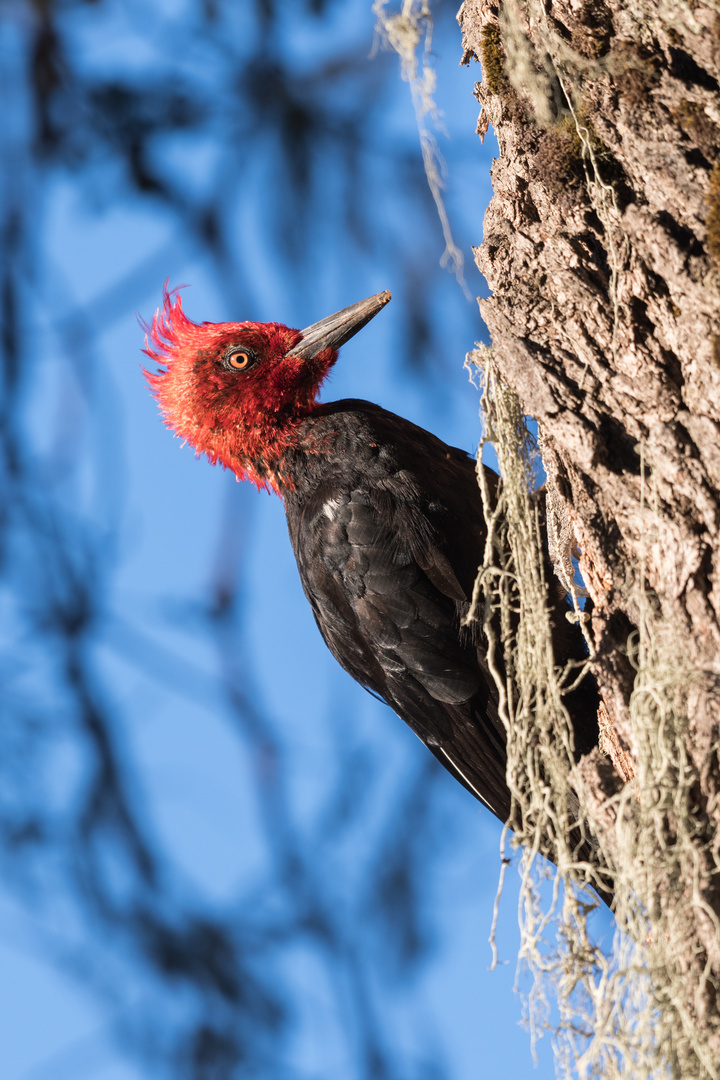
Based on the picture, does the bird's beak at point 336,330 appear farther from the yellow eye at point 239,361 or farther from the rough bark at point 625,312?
the rough bark at point 625,312

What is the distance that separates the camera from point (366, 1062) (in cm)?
472

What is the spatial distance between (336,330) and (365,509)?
21.1 inches

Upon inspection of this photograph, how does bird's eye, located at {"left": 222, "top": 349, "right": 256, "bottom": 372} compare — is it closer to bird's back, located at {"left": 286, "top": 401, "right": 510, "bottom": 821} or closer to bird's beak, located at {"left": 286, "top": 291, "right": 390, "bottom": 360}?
bird's beak, located at {"left": 286, "top": 291, "right": 390, "bottom": 360}

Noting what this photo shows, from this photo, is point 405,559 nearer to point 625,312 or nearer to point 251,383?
point 251,383

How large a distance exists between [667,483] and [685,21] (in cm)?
63

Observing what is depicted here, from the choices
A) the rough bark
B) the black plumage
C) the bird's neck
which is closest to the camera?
the rough bark

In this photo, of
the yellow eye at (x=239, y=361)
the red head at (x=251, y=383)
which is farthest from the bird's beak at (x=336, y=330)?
the yellow eye at (x=239, y=361)

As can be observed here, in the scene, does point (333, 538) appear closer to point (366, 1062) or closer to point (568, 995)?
point (568, 995)

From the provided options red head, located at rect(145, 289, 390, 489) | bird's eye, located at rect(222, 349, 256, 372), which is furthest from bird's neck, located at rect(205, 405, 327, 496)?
bird's eye, located at rect(222, 349, 256, 372)

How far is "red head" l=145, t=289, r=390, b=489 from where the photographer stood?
2.58 meters

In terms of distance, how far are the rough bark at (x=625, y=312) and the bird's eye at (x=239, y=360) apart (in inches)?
39.3

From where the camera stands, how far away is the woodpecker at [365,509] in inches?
92.7

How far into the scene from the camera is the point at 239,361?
265cm

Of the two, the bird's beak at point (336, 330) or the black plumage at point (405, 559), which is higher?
the bird's beak at point (336, 330)
